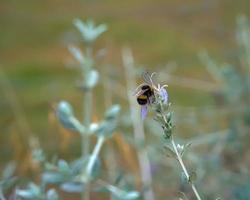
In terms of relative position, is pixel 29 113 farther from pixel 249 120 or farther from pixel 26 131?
pixel 249 120

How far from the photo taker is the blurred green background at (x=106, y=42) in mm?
1625

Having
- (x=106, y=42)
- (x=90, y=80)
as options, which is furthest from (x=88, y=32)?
(x=106, y=42)

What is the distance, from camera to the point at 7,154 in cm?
129

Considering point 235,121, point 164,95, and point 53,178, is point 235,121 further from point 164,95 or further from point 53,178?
point 164,95

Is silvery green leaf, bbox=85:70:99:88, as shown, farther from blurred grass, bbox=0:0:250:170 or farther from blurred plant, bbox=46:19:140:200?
blurred grass, bbox=0:0:250:170

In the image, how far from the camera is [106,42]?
5.33ft

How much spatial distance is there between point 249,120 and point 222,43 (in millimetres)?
1111

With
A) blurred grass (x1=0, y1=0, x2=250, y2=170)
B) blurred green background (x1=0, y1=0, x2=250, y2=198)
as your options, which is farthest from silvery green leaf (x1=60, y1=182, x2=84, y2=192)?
blurred grass (x1=0, y1=0, x2=250, y2=170)

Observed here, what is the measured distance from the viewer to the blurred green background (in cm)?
162

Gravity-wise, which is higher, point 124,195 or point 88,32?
point 88,32

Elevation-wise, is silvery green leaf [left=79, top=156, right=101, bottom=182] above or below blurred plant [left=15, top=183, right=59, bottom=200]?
above

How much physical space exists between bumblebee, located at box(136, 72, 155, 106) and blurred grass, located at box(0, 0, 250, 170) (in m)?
1.10

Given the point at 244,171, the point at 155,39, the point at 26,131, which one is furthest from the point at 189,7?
the point at 244,171

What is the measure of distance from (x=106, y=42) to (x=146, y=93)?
123 centimetres
